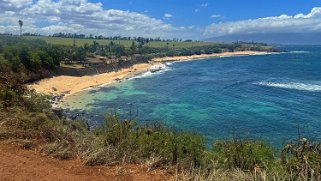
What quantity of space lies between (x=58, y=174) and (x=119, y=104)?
69.9m

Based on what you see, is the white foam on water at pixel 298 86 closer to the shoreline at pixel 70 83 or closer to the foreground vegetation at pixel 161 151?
the shoreline at pixel 70 83

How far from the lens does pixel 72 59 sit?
142375 millimetres

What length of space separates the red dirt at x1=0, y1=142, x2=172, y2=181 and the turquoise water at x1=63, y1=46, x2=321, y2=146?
34513 millimetres

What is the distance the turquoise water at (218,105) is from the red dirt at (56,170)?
1359 inches

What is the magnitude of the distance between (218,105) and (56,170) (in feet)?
228

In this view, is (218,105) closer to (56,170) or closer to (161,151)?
(161,151)

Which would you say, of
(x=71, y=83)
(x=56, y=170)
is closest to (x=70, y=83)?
(x=71, y=83)

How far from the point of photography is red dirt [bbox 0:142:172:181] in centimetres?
1364

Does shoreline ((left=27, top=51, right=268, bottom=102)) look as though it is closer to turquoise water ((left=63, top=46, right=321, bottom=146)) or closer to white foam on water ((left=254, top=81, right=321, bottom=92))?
turquoise water ((left=63, top=46, right=321, bottom=146))

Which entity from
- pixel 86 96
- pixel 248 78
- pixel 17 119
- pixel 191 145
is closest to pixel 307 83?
pixel 248 78

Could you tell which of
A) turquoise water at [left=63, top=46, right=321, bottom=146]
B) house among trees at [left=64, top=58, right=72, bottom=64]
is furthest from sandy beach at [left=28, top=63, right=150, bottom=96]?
house among trees at [left=64, top=58, right=72, bottom=64]

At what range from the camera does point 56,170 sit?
14.3 m

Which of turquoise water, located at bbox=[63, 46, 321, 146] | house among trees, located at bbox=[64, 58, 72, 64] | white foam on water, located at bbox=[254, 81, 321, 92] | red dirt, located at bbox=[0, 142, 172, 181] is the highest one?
red dirt, located at bbox=[0, 142, 172, 181]

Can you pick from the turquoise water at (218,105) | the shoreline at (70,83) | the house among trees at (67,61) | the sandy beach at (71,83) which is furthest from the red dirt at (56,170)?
the house among trees at (67,61)
